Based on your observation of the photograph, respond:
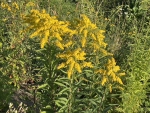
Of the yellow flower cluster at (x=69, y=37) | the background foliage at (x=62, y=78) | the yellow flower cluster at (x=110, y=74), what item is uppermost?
the yellow flower cluster at (x=69, y=37)

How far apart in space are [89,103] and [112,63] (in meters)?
0.64

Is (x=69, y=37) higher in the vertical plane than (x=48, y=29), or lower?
lower

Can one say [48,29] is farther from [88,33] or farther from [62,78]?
[62,78]

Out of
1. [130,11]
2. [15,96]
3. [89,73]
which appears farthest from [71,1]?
[89,73]

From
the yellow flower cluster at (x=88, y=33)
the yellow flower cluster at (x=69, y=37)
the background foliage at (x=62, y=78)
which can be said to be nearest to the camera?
the yellow flower cluster at (x=69, y=37)

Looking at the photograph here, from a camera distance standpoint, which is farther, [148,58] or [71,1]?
[71,1]

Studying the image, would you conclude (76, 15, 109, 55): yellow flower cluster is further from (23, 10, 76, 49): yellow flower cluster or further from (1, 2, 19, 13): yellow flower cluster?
(1, 2, 19, 13): yellow flower cluster

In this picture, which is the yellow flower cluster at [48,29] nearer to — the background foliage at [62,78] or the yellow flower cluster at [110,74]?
the background foliage at [62,78]

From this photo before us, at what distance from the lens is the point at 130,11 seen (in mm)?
7715

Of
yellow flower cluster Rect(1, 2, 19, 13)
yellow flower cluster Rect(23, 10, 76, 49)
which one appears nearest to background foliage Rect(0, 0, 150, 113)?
yellow flower cluster Rect(1, 2, 19, 13)

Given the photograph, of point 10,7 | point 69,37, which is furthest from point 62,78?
point 10,7

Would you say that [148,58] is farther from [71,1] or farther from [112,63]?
[71,1]

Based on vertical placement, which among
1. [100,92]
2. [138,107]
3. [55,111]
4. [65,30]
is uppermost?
[65,30]

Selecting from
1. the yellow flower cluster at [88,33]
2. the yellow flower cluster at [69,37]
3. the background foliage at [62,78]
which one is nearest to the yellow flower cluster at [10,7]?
the background foliage at [62,78]
